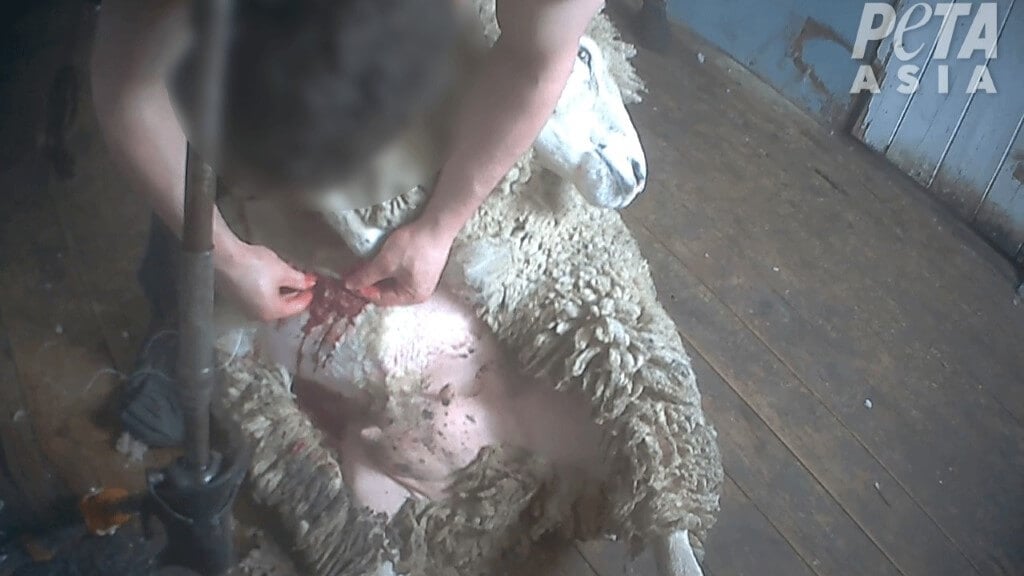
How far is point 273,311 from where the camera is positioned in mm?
641

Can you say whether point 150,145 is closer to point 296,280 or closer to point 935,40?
point 296,280

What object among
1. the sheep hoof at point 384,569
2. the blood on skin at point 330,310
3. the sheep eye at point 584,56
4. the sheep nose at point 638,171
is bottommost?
the sheep hoof at point 384,569

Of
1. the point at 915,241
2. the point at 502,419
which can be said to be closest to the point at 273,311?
the point at 502,419

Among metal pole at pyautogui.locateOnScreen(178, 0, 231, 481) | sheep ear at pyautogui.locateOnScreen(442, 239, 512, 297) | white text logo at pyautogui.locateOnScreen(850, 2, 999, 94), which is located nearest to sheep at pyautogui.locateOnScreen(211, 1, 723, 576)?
sheep ear at pyautogui.locateOnScreen(442, 239, 512, 297)

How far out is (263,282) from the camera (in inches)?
23.8

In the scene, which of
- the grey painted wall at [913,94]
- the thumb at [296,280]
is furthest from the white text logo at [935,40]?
the thumb at [296,280]

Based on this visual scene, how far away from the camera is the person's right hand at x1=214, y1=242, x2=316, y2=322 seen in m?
0.55

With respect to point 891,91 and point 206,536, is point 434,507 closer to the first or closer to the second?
point 206,536

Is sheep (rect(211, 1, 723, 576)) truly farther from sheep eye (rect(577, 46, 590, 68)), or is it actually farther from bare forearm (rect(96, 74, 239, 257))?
bare forearm (rect(96, 74, 239, 257))

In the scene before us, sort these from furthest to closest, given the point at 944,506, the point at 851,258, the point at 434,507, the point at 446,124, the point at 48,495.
Result: the point at 851,258 < the point at 944,506 < the point at 434,507 < the point at 48,495 < the point at 446,124

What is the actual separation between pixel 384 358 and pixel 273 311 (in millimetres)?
81

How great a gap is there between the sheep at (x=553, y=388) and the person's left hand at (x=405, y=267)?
0.07 ft

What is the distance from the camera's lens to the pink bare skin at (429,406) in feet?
2.25

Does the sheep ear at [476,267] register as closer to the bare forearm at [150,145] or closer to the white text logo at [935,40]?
the bare forearm at [150,145]
